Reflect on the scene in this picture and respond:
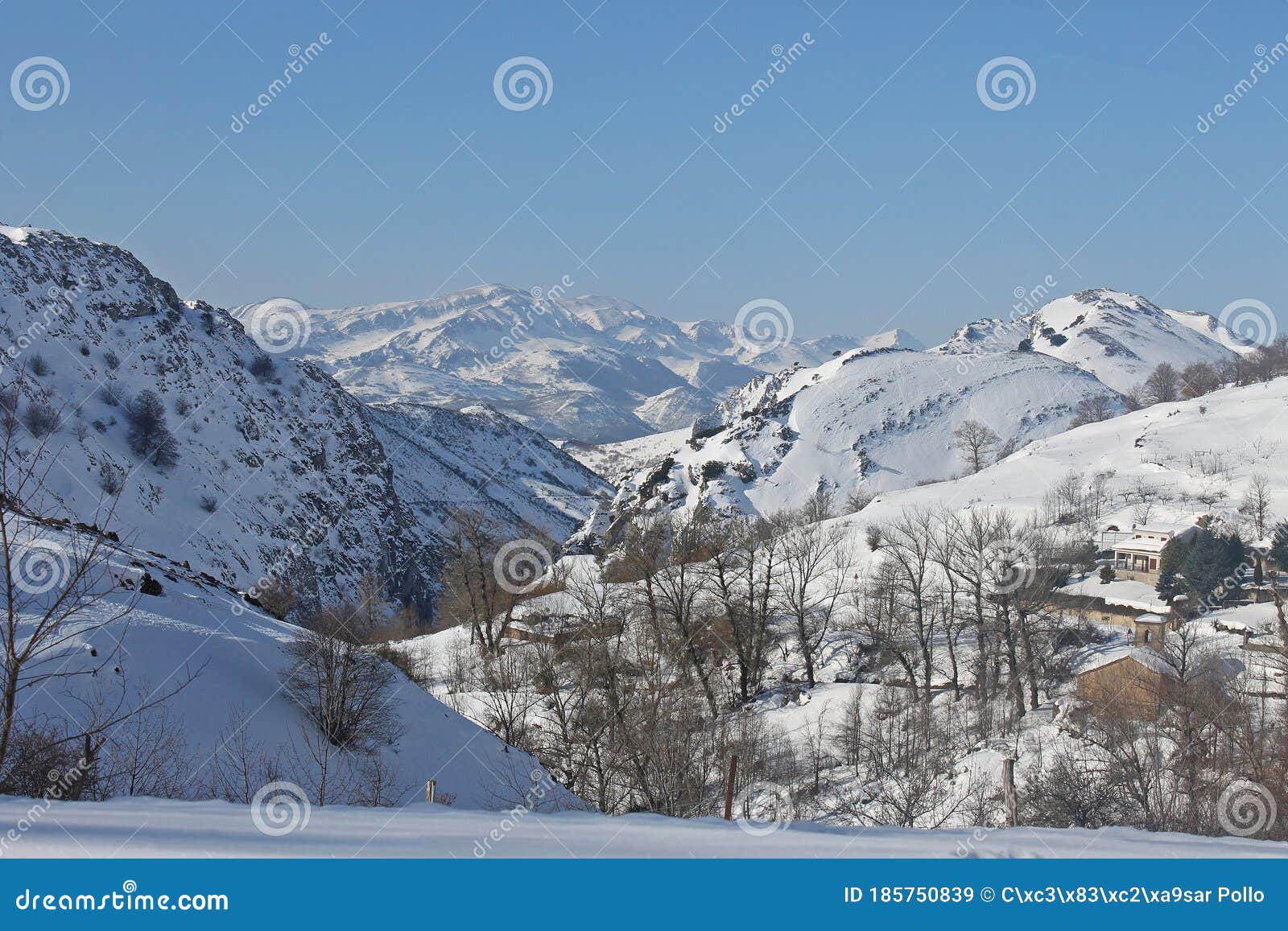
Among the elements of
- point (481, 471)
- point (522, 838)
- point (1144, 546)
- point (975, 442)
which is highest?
point (975, 442)

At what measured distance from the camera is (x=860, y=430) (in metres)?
91.2

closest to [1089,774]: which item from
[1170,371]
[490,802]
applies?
[490,802]

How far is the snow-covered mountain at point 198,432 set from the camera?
53.5 m

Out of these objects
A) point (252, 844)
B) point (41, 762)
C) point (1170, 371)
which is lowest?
point (41, 762)

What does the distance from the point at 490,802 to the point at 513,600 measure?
84.7 feet

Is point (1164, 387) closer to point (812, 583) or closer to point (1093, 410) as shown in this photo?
point (1093, 410)

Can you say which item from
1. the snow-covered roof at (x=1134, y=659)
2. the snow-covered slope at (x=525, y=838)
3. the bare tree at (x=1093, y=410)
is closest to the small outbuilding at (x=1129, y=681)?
the snow-covered roof at (x=1134, y=659)

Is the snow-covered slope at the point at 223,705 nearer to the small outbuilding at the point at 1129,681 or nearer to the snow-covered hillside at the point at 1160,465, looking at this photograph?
the small outbuilding at the point at 1129,681

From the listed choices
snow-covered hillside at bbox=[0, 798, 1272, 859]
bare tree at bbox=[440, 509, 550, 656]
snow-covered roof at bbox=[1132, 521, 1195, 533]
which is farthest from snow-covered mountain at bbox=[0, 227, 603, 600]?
snow-covered hillside at bbox=[0, 798, 1272, 859]

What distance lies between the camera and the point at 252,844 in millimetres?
4383

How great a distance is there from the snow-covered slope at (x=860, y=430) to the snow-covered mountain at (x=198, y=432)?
19.7 metres

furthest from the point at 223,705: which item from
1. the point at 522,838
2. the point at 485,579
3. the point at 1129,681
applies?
the point at 485,579

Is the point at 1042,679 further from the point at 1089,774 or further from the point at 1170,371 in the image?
the point at 1170,371

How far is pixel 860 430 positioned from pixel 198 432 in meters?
60.6
